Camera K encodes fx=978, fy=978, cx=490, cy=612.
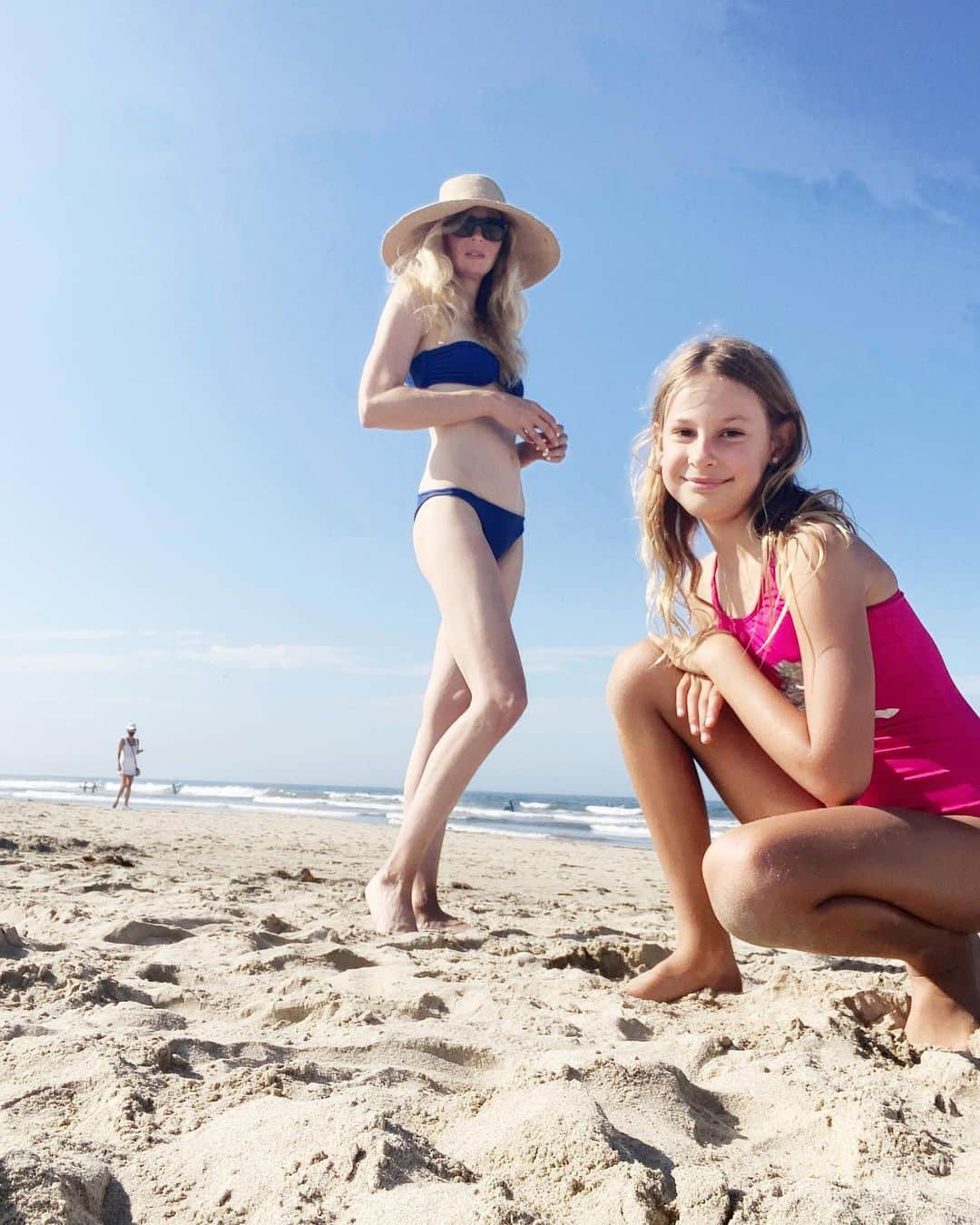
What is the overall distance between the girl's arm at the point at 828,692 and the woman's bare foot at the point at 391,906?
1.47 meters

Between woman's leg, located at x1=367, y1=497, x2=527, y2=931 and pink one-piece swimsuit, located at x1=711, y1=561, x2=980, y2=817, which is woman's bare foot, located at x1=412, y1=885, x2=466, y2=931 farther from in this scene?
pink one-piece swimsuit, located at x1=711, y1=561, x2=980, y2=817

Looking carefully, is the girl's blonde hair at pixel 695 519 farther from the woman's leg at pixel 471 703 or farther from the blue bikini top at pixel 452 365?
the blue bikini top at pixel 452 365

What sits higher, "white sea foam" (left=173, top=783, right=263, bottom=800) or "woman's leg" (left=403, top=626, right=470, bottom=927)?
"woman's leg" (left=403, top=626, right=470, bottom=927)

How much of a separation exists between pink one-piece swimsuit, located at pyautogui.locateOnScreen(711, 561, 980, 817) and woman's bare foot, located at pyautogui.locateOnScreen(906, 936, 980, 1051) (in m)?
0.31

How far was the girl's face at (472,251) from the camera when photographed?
3.68 m

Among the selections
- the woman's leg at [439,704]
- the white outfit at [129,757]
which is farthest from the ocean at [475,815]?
the woman's leg at [439,704]

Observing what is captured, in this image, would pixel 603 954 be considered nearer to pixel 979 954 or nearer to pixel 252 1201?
pixel 979 954

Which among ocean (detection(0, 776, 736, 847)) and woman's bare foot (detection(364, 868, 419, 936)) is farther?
ocean (detection(0, 776, 736, 847))

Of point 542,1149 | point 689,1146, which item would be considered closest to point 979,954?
point 689,1146

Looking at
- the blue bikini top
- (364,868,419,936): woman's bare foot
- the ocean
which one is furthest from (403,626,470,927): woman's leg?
the ocean

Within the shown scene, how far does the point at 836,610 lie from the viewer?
1.95 meters

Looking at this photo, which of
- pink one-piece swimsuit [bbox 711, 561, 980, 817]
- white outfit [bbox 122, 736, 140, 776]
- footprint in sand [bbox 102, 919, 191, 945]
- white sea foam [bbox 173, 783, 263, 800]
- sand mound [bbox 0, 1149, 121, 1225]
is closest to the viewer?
sand mound [bbox 0, 1149, 121, 1225]

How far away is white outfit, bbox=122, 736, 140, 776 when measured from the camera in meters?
15.6

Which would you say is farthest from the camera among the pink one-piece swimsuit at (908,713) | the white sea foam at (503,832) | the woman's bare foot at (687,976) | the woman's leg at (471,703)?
the white sea foam at (503,832)
